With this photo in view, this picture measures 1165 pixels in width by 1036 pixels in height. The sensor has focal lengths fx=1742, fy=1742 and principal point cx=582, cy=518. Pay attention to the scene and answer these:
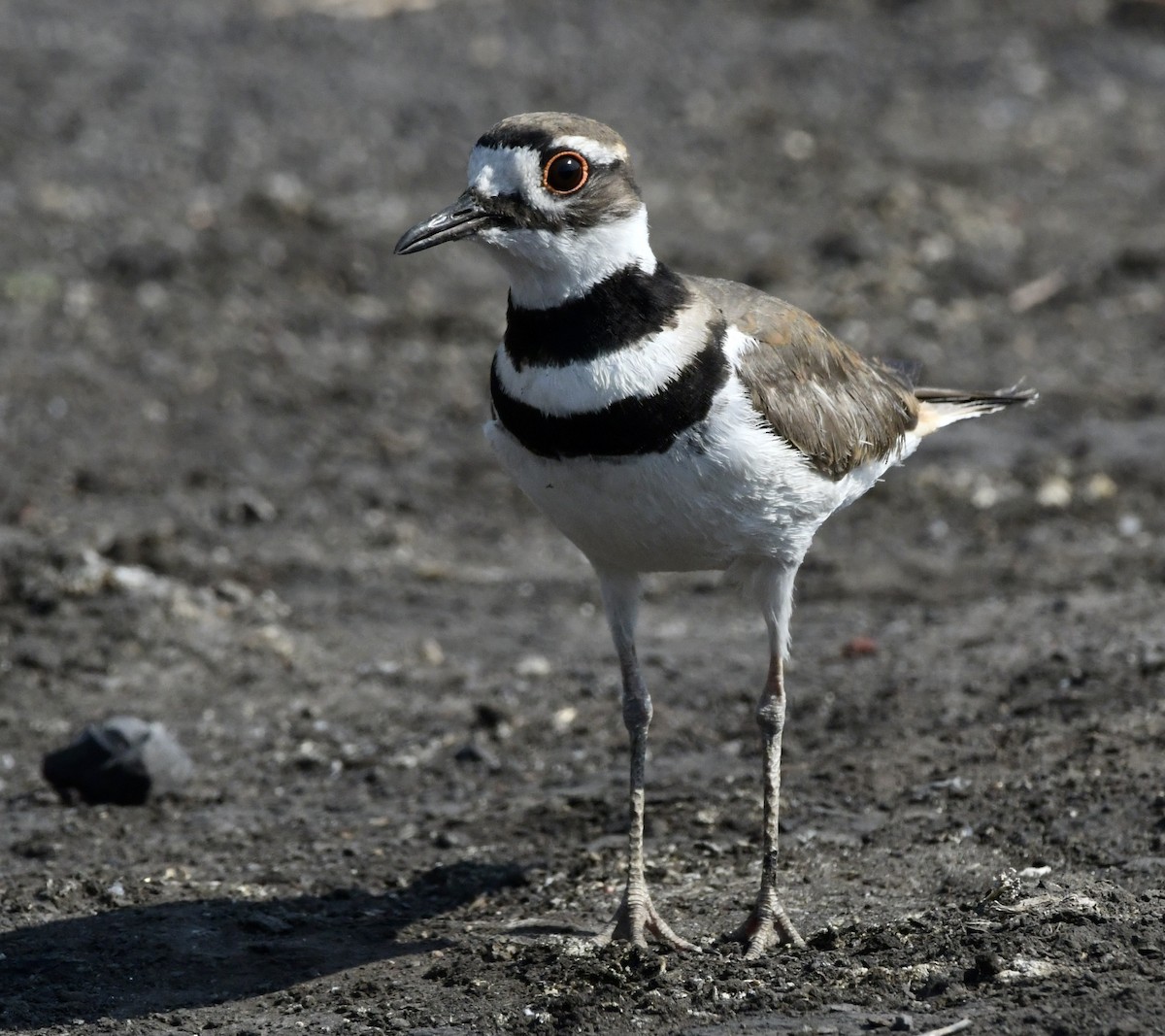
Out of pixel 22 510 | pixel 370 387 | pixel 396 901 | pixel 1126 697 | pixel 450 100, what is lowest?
pixel 396 901

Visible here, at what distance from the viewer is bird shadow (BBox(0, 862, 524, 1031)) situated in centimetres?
533

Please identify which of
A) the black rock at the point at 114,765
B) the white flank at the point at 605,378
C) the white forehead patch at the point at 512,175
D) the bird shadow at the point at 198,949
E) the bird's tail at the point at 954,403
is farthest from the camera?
the black rock at the point at 114,765

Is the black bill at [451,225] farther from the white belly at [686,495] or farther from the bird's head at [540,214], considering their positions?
the white belly at [686,495]

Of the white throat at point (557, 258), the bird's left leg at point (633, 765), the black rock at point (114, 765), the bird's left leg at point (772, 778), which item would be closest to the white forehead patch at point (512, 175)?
the white throat at point (557, 258)

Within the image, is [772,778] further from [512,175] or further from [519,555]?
[519,555]

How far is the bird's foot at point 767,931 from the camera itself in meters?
5.39

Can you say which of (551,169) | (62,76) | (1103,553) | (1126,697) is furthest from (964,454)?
(62,76)

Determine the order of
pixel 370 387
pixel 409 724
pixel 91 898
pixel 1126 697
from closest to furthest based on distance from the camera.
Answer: pixel 91 898 < pixel 1126 697 < pixel 409 724 < pixel 370 387

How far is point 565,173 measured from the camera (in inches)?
204

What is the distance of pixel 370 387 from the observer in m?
10.8

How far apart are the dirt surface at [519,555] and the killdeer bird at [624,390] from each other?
0.80 meters

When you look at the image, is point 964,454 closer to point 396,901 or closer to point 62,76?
point 396,901

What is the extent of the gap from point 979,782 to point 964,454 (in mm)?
3931

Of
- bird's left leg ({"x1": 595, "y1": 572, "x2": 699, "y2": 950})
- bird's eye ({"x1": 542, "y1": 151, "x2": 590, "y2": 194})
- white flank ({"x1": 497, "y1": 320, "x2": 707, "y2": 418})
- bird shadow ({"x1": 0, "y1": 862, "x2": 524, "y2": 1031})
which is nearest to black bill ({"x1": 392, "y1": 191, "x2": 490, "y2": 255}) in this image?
bird's eye ({"x1": 542, "y1": 151, "x2": 590, "y2": 194})
